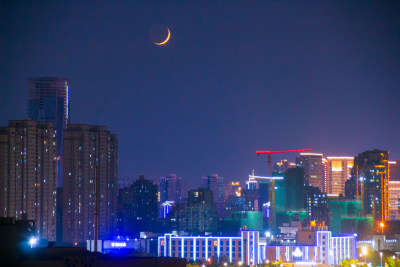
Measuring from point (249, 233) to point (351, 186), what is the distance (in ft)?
240

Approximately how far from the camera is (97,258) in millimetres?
17781

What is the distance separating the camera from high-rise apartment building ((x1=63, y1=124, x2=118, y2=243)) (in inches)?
4456

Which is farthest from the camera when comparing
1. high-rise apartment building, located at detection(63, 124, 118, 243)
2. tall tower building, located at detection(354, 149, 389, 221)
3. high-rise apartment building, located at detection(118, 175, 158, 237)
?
tall tower building, located at detection(354, 149, 389, 221)

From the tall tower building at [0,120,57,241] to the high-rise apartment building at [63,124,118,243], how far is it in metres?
8.05

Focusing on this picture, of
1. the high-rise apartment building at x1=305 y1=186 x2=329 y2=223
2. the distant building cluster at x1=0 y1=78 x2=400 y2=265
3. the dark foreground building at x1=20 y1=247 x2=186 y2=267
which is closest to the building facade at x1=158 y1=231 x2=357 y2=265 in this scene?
the distant building cluster at x1=0 y1=78 x2=400 y2=265

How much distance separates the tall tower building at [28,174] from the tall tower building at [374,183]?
73.5 m

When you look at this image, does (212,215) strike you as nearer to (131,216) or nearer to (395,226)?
(131,216)

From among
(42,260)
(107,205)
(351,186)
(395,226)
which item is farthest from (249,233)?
(42,260)

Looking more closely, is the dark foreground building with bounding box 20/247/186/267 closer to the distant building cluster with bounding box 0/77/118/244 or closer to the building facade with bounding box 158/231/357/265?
the distant building cluster with bounding box 0/77/118/244

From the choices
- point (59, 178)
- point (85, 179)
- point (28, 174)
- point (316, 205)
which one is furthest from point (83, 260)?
point (316, 205)

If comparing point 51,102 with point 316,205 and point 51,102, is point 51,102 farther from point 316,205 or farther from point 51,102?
point 316,205

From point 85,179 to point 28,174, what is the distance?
44.6 feet

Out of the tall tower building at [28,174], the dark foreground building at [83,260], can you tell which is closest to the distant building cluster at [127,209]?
the tall tower building at [28,174]

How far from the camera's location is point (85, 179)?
11550 centimetres
